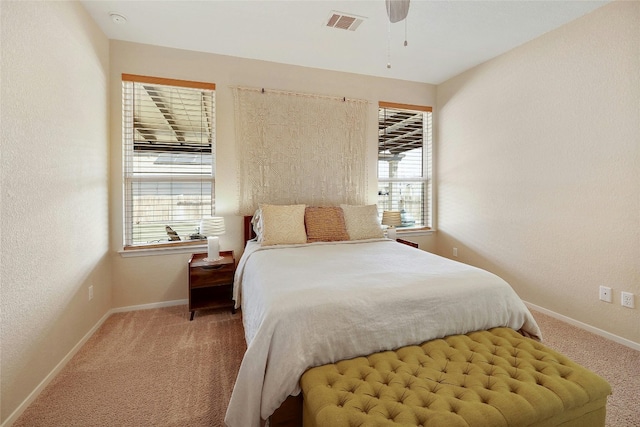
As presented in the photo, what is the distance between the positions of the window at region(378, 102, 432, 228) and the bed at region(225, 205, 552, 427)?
1.88 metres

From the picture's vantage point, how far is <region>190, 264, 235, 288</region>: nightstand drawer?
265 centimetres

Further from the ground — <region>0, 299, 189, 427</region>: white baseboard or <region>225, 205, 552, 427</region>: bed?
<region>225, 205, 552, 427</region>: bed

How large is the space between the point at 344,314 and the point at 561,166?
2.59 m

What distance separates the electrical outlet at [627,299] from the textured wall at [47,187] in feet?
13.2

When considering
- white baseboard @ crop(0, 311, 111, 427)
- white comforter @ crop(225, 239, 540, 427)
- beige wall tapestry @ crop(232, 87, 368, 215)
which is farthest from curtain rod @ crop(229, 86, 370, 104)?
white baseboard @ crop(0, 311, 111, 427)

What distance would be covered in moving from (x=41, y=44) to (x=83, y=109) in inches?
22.8

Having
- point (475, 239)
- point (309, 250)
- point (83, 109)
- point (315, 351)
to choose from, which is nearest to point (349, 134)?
point (309, 250)

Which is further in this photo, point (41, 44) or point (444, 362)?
point (41, 44)

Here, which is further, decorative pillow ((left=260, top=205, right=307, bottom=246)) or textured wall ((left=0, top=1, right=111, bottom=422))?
decorative pillow ((left=260, top=205, right=307, bottom=246))

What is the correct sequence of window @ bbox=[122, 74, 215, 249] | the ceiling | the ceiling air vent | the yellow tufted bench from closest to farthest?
the yellow tufted bench → the ceiling → the ceiling air vent → window @ bbox=[122, 74, 215, 249]

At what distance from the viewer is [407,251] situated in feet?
8.34

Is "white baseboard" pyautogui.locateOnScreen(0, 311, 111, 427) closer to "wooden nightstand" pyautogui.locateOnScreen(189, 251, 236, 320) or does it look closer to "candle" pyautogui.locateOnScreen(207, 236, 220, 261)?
"wooden nightstand" pyautogui.locateOnScreen(189, 251, 236, 320)

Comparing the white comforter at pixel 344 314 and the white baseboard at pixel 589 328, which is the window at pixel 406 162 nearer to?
the white baseboard at pixel 589 328

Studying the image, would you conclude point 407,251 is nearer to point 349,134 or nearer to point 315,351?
point 315,351
